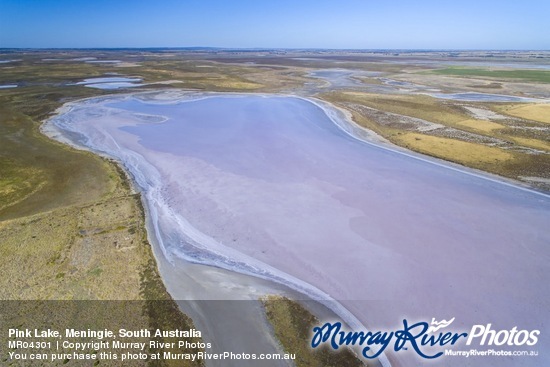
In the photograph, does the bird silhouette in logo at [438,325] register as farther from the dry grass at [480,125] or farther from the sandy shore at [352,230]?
the dry grass at [480,125]

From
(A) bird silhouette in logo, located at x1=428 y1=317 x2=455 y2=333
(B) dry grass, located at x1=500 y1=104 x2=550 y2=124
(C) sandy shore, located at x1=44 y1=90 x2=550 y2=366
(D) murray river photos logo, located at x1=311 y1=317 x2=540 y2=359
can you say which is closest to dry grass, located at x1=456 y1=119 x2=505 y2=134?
(B) dry grass, located at x1=500 y1=104 x2=550 y2=124

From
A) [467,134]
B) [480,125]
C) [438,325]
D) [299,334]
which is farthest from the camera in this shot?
[480,125]

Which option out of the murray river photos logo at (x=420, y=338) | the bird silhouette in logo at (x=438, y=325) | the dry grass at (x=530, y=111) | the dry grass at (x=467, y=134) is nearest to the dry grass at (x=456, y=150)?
the dry grass at (x=467, y=134)

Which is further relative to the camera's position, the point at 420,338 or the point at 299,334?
the point at 420,338

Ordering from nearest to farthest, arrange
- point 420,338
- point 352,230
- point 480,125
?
point 420,338, point 352,230, point 480,125

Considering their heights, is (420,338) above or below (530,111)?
below

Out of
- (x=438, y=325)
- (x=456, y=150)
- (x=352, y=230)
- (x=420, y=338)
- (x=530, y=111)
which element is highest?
(x=530, y=111)

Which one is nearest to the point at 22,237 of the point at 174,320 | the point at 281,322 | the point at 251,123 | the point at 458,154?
the point at 174,320

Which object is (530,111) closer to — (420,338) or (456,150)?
(456,150)

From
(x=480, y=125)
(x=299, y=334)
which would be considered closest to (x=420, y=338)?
(x=299, y=334)

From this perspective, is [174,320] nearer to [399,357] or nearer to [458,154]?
[399,357]
